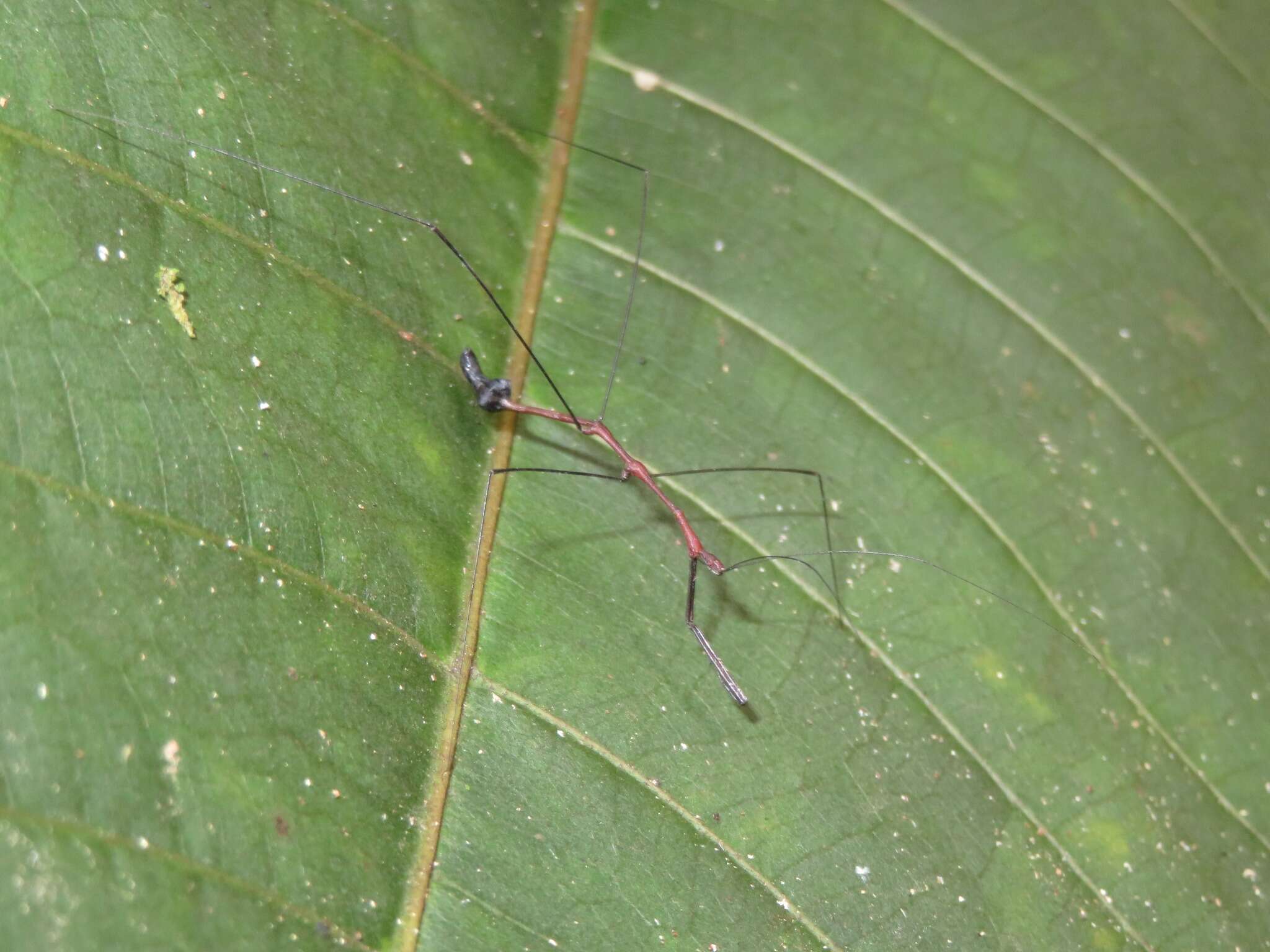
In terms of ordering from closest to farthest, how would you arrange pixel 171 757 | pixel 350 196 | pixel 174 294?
pixel 171 757
pixel 174 294
pixel 350 196

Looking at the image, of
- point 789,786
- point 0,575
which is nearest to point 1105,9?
point 789,786

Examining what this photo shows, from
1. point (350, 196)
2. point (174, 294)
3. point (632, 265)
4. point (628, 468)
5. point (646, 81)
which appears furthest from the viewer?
point (646, 81)

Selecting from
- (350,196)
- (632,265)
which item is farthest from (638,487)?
(350,196)

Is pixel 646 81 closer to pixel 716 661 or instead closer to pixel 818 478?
pixel 818 478

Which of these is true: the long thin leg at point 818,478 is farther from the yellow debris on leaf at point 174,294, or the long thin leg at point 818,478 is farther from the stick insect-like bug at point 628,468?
the yellow debris on leaf at point 174,294

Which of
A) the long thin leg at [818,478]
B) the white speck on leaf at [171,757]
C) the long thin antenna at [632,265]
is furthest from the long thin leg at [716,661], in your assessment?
the white speck on leaf at [171,757]

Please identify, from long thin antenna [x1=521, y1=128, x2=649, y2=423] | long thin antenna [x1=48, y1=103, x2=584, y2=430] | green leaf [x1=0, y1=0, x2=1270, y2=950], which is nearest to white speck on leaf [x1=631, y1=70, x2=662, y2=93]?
green leaf [x1=0, y1=0, x2=1270, y2=950]

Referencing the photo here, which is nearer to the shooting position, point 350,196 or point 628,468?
point 350,196

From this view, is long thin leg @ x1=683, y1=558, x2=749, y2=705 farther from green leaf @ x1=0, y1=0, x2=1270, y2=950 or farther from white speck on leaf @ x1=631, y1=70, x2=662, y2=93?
white speck on leaf @ x1=631, y1=70, x2=662, y2=93
